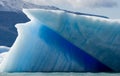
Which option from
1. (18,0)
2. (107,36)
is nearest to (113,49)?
(107,36)

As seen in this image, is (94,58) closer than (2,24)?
Yes

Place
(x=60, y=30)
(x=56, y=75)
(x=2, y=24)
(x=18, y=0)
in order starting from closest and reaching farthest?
1. (x=56, y=75)
2. (x=60, y=30)
3. (x=18, y=0)
4. (x=2, y=24)

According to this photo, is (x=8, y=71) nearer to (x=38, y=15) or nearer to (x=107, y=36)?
(x=38, y=15)

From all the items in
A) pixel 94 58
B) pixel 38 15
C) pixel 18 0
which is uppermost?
pixel 38 15

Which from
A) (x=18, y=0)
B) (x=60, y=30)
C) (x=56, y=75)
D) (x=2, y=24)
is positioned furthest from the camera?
(x=2, y=24)

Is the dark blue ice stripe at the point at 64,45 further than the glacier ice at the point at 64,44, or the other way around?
the dark blue ice stripe at the point at 64,45

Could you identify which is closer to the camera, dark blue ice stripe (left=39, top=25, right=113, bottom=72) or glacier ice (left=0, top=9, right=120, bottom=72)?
glacier ice (left=0, top=9, right=120, bottom=72)

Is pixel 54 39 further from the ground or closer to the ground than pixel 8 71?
further from the ground

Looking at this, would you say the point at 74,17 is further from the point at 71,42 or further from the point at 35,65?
the point at 35,65
